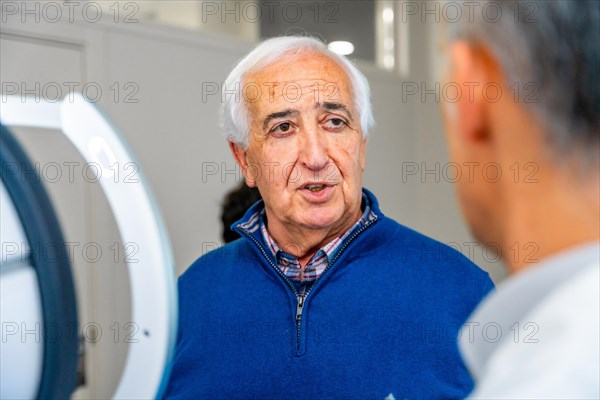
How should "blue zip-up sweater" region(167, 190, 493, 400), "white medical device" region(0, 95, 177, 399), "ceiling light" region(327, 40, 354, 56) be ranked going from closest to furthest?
"white medical device" region(0, 95, 177, 399), "blue zip-up sweater" region(167, 190, 493, 400), "ceiling light" region(327, 40, 354, 56)

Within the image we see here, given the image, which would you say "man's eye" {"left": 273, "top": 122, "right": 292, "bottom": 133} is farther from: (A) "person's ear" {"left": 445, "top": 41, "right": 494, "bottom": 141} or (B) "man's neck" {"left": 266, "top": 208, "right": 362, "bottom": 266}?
(A) "person's ear" {"left": 445, "top": 41, "right": 494, "bottom": 141}

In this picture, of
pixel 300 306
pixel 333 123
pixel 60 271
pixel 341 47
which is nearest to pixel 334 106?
pixel 333 123

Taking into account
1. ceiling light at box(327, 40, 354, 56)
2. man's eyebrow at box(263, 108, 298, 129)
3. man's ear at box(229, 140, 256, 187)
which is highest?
ceiling light at box(327, 40, 354, 56)

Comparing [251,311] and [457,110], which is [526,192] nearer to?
[457,110]

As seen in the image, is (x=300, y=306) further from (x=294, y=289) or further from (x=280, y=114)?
(x=280, y=114)

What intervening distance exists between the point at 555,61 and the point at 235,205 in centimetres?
80

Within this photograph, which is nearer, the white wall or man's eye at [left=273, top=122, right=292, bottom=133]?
man's eye at [left=273, top=122, right=292, bottom=133]

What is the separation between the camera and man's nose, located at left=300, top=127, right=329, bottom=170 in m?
0.86

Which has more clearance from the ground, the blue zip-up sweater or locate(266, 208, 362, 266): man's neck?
locate(266, 208, 362, 266): man's neck

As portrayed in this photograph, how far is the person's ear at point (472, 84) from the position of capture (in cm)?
36

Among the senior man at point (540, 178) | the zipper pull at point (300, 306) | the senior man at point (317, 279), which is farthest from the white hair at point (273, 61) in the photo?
the senior man at point (540, 178)

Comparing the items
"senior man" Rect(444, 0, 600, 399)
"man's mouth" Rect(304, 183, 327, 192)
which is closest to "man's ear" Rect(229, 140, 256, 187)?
"man's mouth" Rect(304, 183, 327, 192)

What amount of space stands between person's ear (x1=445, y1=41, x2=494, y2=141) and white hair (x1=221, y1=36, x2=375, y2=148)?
54 centimetres

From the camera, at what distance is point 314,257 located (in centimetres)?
90
